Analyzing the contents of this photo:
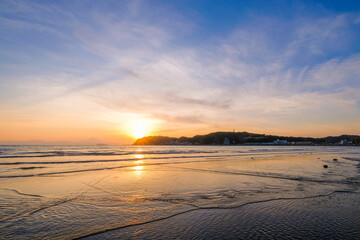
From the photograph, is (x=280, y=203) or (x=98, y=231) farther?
(x=280, y=203)

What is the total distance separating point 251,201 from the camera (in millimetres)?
7461

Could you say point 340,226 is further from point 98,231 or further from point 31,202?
point 31,202

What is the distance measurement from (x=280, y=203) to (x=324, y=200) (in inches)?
72.3

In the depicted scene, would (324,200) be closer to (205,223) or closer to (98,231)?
(205,223)

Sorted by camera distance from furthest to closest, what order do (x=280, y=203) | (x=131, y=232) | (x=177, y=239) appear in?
1. (x=280, y=203)
2. (x=131, y=232)
3. (x=177, y=239)

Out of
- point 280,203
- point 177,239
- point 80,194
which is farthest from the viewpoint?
point 80,194

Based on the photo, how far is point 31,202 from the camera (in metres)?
7.34

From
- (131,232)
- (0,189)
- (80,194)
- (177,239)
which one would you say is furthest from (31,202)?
(177,239)

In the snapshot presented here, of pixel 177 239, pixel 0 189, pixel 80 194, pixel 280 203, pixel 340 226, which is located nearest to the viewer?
pixel 177 239

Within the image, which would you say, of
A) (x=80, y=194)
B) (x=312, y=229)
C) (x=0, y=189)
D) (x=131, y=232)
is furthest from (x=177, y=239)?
(x=0, y=189)

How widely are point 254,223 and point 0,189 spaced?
436 inches

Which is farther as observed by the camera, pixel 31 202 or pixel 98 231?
pixel 31 202

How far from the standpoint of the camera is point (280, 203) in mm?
7246

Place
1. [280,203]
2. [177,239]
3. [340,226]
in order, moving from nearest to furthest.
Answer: [177,239]
[340,226]
[280,203]
